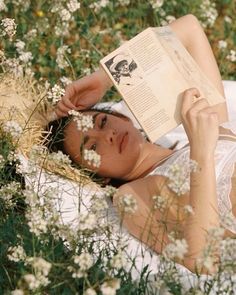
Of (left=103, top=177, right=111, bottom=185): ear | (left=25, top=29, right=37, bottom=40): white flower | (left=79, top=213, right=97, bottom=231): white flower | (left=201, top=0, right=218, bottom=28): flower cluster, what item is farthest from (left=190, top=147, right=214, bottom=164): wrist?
(left=201, top=0, right=218, bottom=28): flower cluster

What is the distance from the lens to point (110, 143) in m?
3.71

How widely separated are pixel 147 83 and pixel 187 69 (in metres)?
0.20

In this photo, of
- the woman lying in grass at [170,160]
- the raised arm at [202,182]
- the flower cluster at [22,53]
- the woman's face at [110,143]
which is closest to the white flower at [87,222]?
the woman lying in grass at [170,160]

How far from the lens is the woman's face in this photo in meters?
3.71

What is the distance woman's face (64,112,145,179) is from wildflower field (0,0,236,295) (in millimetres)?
105

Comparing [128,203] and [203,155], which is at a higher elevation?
[128,203]

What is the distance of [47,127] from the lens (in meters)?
4.02

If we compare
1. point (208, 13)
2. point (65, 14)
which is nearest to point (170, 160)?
point (65, 14)

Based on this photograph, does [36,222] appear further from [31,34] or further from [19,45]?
[31,34]

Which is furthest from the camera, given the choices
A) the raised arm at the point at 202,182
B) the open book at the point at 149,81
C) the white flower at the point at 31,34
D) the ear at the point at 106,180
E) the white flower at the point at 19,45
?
the white flower at the point at 31,34

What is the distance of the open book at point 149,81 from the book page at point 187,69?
0.01 meters

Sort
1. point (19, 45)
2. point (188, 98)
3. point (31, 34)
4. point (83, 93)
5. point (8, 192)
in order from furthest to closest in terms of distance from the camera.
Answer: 1. point (31, 34)
2. point (19, 45)
3. point (83, 93)
4. point (188, 98)
5. point (8, 192)

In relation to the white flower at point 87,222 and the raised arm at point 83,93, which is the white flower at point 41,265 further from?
the raised arm at point 83,93

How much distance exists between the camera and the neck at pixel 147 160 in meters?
3.89
